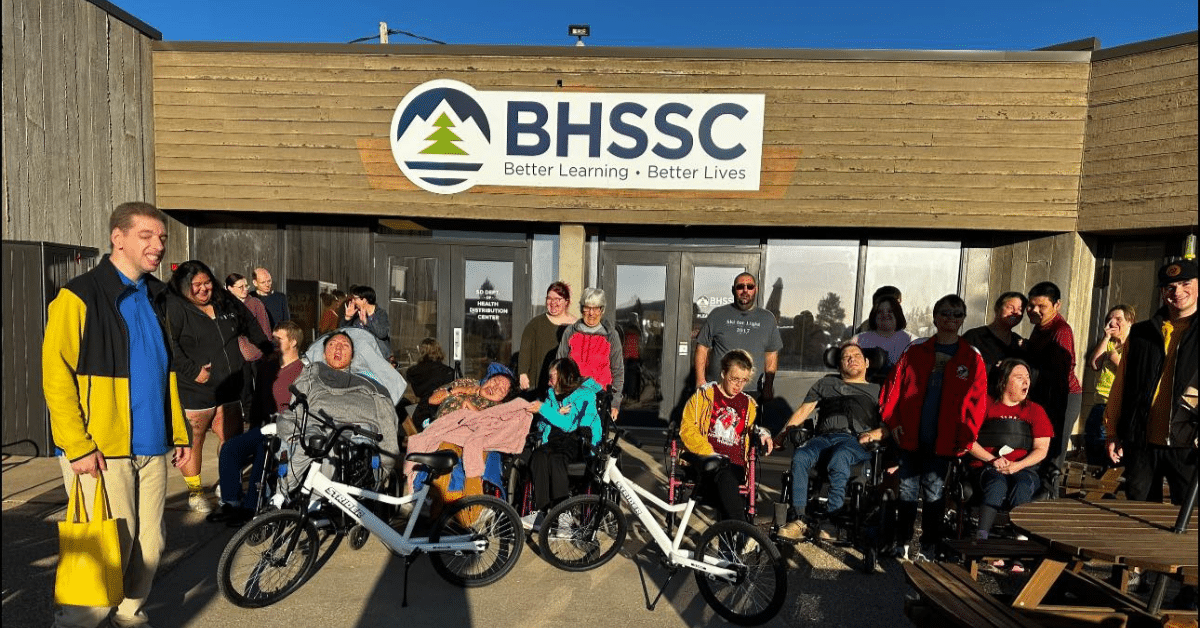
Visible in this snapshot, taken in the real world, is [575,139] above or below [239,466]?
above

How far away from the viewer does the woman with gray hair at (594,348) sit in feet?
16.2

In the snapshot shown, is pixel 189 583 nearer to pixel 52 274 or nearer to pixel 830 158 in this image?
pixel 52 274

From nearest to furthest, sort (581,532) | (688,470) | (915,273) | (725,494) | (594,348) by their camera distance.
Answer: (725,494) < (581,532) < (688,470) < (594,348) < (915,273)

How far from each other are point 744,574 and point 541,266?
16.6 ft

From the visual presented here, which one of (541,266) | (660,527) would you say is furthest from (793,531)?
(541,266)

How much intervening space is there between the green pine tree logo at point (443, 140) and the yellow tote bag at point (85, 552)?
5.03 m

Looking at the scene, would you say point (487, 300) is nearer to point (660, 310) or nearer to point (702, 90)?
point (660, 310)

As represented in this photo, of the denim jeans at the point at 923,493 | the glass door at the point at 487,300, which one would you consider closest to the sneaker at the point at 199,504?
the glass door at the point at 487,300

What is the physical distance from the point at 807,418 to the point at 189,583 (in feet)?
14.0

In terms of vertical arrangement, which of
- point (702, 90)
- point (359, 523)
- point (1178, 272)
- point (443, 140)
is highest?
point (702, 90)

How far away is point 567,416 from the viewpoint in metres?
4.39

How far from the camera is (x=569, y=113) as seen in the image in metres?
6.86

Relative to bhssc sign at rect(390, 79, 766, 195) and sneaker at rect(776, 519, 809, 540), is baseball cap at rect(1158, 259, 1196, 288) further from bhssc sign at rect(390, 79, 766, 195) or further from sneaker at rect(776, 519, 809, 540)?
bhssc sign at rect(390, 79, 766, 195)

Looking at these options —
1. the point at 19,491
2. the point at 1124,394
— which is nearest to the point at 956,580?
the point at 1124,394
